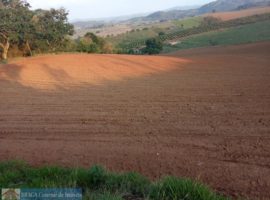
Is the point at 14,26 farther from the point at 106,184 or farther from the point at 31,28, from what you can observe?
the point at 106,184

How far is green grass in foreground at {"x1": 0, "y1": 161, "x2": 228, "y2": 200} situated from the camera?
500cm

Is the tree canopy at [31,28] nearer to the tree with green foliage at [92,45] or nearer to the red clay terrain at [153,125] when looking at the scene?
the tree with green foliage at [92,45]

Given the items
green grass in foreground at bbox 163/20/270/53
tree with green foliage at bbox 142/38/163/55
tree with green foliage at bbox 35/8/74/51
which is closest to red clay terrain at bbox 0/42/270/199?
tree with green foliage at bbox 35/8/74/51

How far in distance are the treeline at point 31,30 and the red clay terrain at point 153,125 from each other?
1804 cm

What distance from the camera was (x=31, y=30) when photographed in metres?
38.5

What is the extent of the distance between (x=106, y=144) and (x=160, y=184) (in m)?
2.98

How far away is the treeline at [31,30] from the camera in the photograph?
36531 millimetres

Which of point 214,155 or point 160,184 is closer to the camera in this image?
point 160,184

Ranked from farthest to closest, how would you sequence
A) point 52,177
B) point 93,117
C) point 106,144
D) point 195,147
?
point 93,117
point 106,144
point 195,147
point 52,177

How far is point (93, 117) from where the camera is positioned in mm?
10883

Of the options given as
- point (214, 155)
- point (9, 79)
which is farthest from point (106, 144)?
point (9, 79)

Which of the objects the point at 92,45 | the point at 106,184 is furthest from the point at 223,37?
the point at 106,184

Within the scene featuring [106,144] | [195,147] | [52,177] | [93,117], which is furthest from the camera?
[93,117]

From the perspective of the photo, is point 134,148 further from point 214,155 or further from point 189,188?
point 189,188
